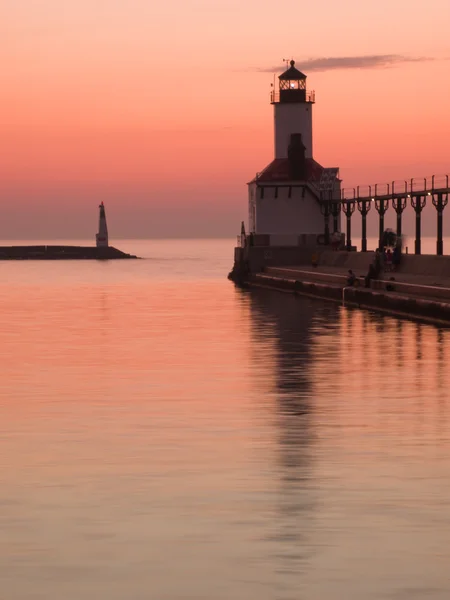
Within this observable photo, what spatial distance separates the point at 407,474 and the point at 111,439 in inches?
171

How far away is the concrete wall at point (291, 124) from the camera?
79250 millimetres

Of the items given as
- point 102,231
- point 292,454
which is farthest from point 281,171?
point 102,231

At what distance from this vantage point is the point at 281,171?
258 ft

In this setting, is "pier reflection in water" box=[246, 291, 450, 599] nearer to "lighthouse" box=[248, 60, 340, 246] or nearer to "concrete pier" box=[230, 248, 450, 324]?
"concrete pier" box=[230, 248, 450, 324]

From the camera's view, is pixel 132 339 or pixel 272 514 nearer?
pixel 272 514

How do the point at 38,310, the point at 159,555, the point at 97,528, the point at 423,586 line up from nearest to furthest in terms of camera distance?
1. the point at 423,586
2. the point at 159,555
3. the point at 97,528
4. the point at 38,310

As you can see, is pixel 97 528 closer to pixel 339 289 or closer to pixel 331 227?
pixel 339 289

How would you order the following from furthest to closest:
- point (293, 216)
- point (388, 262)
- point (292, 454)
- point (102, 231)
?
point (102, 231) → point (293, 216) → point (388, 262) → point (292, 454)

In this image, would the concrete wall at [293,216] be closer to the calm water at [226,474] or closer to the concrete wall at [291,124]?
the concrete wall at [291,124]

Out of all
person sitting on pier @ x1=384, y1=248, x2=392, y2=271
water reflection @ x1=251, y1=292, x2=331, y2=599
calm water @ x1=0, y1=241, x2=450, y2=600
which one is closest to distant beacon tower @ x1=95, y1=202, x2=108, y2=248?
person sitting on pier @ x1=384, y1=248, x2=392, y2=271

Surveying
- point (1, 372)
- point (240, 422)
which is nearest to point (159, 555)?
point (240, 422)

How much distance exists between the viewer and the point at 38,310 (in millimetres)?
52750

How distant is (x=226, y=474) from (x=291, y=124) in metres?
67.3

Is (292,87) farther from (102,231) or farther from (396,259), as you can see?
(102,231)
